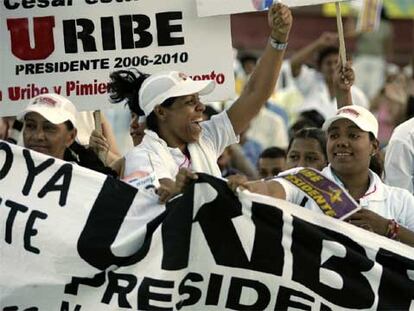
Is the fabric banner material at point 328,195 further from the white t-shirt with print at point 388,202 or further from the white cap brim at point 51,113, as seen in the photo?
the white cap brim at point 51,113

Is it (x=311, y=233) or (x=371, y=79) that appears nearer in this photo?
(x=311, y=233)

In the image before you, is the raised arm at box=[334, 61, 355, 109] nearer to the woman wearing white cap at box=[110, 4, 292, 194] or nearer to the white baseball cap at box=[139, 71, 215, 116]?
the woman wearing white cap at box=[110, 4, 292, 194]

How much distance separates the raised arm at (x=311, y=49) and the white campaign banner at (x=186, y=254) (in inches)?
207

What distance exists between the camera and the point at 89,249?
674 centimetres

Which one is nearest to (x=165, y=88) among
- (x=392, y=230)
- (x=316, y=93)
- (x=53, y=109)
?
(x=53, y=109)

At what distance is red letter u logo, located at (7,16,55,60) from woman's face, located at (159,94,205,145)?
124cm

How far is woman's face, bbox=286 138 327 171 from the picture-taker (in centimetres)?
895

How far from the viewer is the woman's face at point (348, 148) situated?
7.50 meters

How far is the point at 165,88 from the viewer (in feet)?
24.4

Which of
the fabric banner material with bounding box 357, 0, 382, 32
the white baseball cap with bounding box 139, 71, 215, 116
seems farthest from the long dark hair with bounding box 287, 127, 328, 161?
the fabric banner material with bounding box 357, 0, 382, 32

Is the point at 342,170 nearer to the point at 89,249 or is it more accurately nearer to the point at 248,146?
the point at 89,249

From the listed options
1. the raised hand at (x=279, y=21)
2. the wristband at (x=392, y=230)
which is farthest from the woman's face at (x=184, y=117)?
the wristband at (x=392, y=230)

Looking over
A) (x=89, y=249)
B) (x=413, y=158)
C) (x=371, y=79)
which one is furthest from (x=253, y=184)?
(x=371, y=79)

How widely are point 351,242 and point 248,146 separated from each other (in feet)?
22.6
